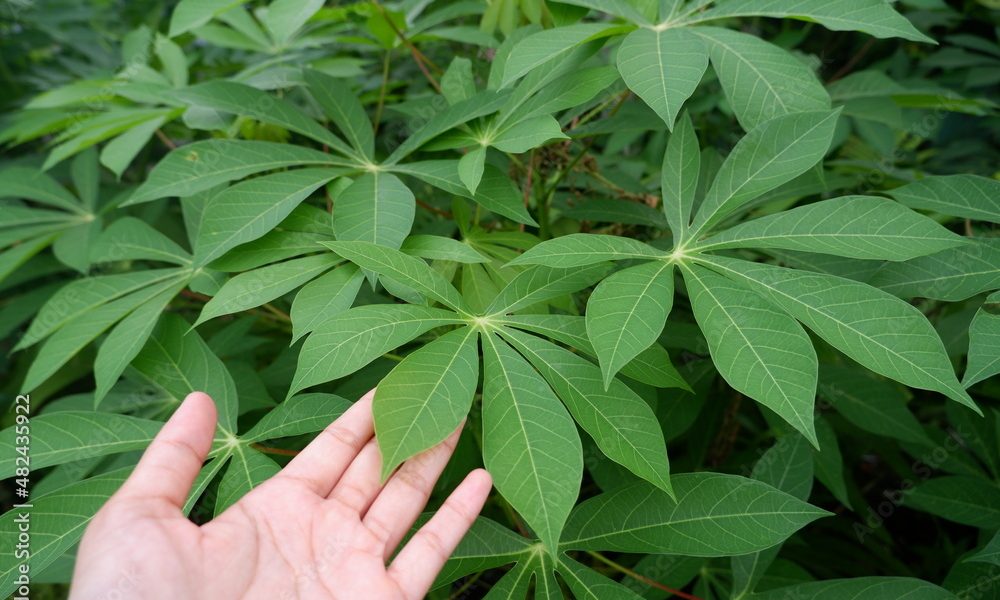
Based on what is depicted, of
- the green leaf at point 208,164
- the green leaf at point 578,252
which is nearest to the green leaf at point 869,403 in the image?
the green leaf at point 578,252

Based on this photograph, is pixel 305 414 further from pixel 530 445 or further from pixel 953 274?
pixel 953 274

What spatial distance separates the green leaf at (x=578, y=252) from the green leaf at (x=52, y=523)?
67 centimetres

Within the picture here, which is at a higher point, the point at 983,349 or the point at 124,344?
the point at 983,349

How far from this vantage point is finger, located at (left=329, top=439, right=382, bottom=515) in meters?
0.95

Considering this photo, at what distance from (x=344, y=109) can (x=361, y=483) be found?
29.1 inches

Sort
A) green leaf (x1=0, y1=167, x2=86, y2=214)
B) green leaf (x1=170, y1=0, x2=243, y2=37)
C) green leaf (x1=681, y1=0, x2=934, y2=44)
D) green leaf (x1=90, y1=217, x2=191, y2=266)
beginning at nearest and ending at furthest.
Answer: green leaf (x1=681, y1=0, x2=934, y2=44)
green leaf (x1=170, y1=0, x2=243, y2=37)
green leaf (x1=90, y1=217, x2=191, y2=266)
green leaf (x1=0, y1=167, x2=86, y2=214)

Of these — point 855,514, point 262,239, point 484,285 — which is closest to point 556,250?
point 484,285

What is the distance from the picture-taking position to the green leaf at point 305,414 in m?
1.01

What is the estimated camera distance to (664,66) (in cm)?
100

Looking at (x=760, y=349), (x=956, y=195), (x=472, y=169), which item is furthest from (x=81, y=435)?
(x=956, y=195)

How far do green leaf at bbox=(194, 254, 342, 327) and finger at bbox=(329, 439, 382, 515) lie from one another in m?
0.27

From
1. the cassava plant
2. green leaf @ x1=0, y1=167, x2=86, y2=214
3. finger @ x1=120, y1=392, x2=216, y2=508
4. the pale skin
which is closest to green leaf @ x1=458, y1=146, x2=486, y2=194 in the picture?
the cassava plant

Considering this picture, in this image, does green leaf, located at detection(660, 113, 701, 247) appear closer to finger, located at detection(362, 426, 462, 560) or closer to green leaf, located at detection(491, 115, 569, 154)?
green leaf, located at detection(491, 115, 569, 154)

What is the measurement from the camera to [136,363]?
121 cm
